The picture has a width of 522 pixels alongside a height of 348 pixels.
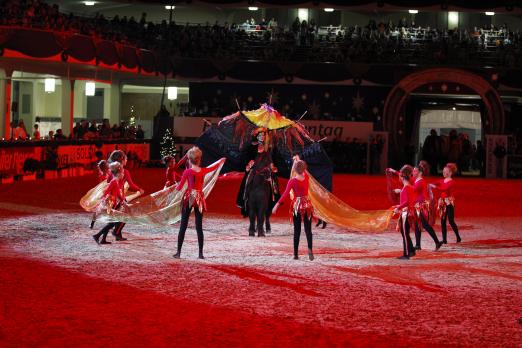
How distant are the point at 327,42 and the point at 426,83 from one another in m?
5.70

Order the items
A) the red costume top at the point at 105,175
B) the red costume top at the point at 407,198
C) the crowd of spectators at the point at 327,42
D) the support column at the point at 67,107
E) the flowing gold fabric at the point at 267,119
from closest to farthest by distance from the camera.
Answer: the red costume top at the point at 407,198
the red costume top at the point at 105,175
the flowing gold fabric at the point at 267,119
the support column at the point at 67,107
the crowd of spectators at the point at 327,42

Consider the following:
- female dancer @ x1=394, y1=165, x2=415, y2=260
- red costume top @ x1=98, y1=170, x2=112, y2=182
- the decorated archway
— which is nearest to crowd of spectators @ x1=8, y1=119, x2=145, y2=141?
the decorated archway

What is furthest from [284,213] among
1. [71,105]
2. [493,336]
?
[71,105]

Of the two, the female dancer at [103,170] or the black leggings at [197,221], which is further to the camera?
the female dancer at [103,170]

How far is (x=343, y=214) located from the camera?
16.5m

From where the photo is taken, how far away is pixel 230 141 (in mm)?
18578

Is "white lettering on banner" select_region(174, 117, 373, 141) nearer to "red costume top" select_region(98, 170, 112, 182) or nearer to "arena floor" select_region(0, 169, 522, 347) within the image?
"arena floor" select_region(0, 169, 522, 347)

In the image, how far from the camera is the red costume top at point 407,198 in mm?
14453

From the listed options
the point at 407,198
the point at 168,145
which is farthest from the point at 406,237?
the point at 168,145

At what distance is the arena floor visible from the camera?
8836 millimetres

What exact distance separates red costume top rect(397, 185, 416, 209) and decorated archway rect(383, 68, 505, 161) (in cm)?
2745

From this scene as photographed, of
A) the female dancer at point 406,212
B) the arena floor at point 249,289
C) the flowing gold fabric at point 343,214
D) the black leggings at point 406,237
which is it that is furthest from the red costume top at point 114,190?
the black leggings at point 406,237

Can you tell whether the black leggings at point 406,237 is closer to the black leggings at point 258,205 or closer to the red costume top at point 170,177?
→ the black leggings at point 258,205

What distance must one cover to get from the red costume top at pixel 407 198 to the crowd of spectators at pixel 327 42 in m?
27.9
